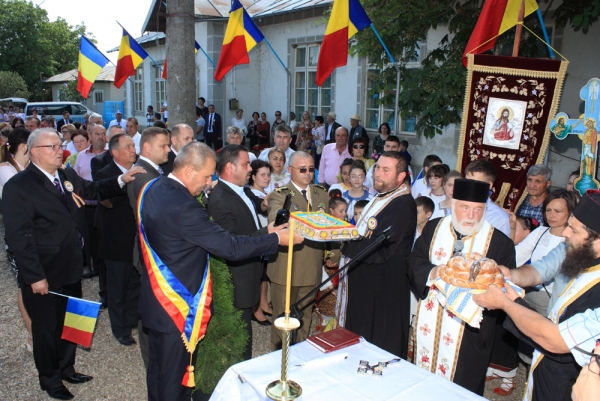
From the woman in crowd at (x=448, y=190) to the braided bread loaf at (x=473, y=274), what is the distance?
2.18 metres

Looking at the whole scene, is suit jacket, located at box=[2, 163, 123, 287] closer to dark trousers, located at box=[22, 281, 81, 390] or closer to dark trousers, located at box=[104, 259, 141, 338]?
dark trousers, located at box=[22, 281, 81, 390]

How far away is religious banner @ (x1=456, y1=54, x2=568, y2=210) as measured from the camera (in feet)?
18.5

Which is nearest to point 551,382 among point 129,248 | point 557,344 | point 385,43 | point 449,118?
point 557,344

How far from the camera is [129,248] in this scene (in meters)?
4.92

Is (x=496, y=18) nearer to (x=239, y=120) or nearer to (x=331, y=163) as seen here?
(x=331, y=163)

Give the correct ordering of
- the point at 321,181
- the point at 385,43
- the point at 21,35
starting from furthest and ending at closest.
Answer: the point at 21,35, the point at 321,181, the point at 385,43

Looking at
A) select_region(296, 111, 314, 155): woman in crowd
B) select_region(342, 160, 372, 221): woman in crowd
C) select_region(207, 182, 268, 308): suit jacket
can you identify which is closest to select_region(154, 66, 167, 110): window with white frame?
select_region(296, 111, 314, 155): woman in crowd

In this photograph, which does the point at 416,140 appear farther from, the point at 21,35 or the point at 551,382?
the point at 21,35

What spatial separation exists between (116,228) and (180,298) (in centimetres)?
217

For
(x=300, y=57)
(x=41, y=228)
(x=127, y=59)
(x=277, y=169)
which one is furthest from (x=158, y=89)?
(x=41, y=228)

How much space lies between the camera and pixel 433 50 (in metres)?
7.33

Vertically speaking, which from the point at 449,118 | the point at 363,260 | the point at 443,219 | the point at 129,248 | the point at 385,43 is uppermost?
the point at 385,43

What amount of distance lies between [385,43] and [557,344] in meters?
6.46

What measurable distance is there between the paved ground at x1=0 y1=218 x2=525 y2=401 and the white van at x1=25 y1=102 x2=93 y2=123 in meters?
18.4
